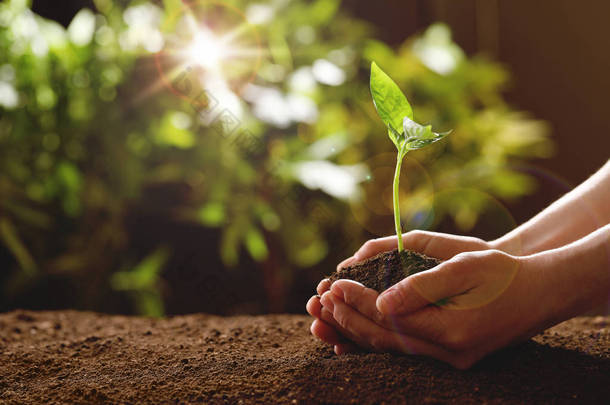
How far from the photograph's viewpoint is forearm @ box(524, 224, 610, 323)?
682mm

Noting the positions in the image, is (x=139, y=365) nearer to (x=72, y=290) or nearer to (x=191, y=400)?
(x=191, y=400)

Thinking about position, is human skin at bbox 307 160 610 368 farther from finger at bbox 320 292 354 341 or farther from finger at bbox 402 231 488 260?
finger at bbox 402 231 488 260

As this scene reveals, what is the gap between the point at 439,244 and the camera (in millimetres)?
878

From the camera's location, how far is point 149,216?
190 cm

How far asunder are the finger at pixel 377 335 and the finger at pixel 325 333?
0.06m

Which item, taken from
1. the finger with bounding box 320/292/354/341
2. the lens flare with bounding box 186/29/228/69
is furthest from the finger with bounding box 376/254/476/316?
the lens flare with bounding box 186/29/228/69

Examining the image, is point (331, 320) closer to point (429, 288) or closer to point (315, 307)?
point (315, 307)

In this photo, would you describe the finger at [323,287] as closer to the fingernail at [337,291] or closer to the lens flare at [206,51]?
the fingernail at [337,291]

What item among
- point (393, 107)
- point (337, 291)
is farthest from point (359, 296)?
point (393, 107)

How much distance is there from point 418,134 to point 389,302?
8.9 inches

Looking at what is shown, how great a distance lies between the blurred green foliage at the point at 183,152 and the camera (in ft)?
5.57

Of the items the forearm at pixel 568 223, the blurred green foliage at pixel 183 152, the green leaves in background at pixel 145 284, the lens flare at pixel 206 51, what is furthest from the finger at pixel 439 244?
the lens flare at pixel 206 51

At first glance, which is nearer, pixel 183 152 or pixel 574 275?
pixel 574 275

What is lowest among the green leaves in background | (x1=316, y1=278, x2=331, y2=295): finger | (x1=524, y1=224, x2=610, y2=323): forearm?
(x1=524, y1=224, x2=610, y2=323): forearm
